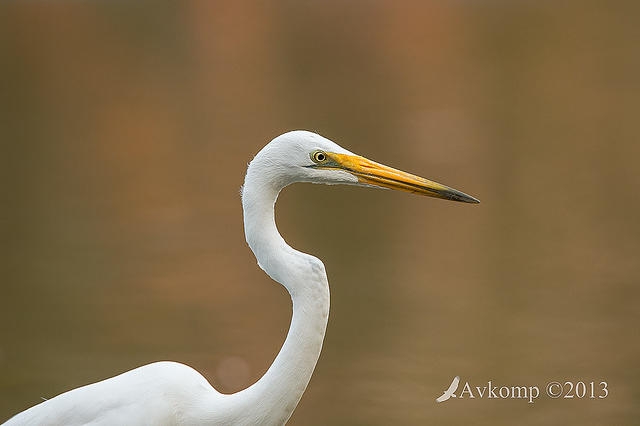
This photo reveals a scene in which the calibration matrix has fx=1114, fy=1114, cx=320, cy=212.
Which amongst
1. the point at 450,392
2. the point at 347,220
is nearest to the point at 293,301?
the point at 450,392

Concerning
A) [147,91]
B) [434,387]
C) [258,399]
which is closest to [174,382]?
[258,399]

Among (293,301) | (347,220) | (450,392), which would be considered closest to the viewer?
(293,301)

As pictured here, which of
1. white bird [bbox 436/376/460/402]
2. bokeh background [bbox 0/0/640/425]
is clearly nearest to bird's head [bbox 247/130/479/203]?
bokeh background [bbox 0/0/640/425]

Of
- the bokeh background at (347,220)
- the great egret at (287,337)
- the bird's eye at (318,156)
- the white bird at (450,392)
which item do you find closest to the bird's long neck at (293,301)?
the great egret at (287,337)

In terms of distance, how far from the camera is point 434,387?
4.79 metres

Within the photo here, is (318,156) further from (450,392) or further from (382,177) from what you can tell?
(450,392)

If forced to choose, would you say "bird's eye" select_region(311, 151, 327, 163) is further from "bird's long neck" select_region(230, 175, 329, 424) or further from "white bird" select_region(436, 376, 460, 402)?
"white bird" select_region(436, 376, 460, 402)

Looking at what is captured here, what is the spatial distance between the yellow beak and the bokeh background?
1.92m

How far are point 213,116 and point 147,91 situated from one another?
1.78 metres

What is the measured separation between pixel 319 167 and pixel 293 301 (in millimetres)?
331

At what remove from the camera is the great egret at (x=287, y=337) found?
267cm

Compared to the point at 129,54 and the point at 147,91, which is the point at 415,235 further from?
the point at 129,54

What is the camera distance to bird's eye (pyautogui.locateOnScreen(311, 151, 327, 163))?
2.69 metres

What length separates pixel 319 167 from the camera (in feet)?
8.87
